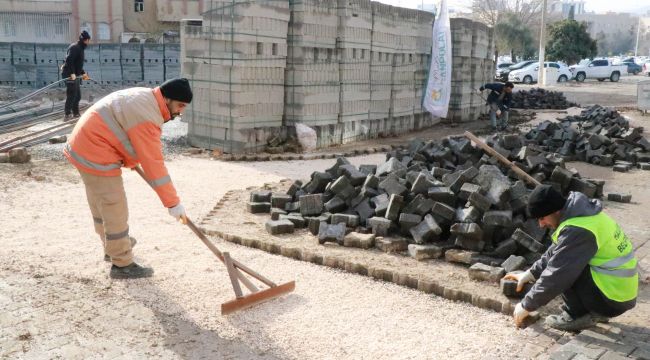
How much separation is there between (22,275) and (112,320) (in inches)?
49.5

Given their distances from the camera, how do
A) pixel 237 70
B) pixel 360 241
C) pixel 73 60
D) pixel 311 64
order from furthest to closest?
pixel 73 60, pixel 311 64, pixel 237 70, pixel 360 241

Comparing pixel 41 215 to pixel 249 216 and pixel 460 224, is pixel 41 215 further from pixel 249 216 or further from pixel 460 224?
pixel 460 224

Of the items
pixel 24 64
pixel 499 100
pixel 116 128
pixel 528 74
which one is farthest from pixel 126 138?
pixel 528 74

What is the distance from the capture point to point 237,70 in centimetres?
1031

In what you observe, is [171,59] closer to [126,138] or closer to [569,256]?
[126,138]

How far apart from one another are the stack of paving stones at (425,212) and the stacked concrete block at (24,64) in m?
14.7

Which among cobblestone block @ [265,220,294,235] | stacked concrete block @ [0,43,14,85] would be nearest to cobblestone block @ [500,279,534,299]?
cobblestone block @ [265,220,294,235]

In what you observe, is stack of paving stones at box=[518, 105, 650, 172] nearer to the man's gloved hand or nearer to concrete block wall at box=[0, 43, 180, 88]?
the man's gloved hand

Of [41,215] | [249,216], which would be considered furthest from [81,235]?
[249,216]

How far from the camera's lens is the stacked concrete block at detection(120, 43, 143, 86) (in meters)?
19.4

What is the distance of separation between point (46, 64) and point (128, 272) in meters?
16.4

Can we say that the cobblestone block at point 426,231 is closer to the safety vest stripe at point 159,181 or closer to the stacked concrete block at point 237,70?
the safety vest stripe at point 159,181

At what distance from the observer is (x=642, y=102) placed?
20453 millimetres

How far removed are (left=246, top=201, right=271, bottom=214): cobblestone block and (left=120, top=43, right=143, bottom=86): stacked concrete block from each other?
45.7 feet
